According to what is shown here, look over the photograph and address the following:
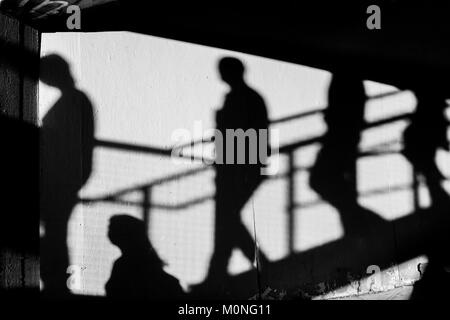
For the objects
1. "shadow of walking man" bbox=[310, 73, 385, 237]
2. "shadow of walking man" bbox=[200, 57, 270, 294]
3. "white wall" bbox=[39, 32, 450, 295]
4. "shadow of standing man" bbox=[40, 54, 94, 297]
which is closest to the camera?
"shadow of standing man" bbox=[40, 54, 94, 297]

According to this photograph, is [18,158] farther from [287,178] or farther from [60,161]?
[287,178]

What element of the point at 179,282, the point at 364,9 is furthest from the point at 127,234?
the point at 364,9

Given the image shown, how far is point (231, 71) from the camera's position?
4121mm

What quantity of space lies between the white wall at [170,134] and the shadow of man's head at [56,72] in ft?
0.15

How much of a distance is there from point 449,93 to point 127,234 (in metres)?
3.21

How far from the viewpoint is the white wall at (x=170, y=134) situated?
371 centimetres

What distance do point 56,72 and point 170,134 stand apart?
0.96m

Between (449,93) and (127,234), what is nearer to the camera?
(127,234)

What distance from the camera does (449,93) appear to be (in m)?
4.65

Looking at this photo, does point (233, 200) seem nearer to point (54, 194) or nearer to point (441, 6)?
point (54, 194)

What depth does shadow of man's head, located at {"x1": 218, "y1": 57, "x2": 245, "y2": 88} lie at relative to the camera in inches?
161

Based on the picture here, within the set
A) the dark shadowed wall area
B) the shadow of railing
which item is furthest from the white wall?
the dark shadowed wall area

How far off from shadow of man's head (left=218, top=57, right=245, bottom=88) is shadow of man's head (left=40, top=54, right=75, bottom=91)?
3.93ft

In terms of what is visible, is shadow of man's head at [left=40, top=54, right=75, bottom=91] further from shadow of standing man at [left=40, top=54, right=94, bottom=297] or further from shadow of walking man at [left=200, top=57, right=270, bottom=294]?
shadow of walking man at [left=200, top=57, right=270, bottom=294]
